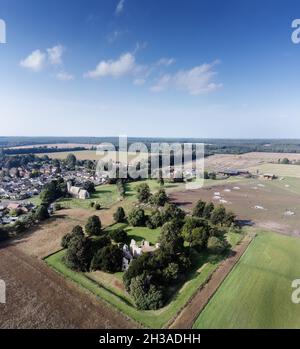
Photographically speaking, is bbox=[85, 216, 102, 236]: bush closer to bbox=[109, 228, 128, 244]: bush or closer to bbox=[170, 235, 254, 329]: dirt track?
bbox=[109, 228, 128, 244]: bush

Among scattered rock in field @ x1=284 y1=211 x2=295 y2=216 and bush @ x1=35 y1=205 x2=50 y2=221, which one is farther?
scattered rock in field @ x1=284 y1=211 x2=295 y2=216

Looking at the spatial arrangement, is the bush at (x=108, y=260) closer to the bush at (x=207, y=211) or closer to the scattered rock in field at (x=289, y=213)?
the bush at (x=207, y=211)

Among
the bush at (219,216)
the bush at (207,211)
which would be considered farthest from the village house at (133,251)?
the bush at (207,211)

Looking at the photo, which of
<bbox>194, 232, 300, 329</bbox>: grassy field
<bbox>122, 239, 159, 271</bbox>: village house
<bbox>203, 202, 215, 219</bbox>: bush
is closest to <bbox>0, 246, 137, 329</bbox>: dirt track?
<bbox>122, 239, 159, 271</bbox>: village house

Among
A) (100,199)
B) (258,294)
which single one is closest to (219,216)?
(258,294)

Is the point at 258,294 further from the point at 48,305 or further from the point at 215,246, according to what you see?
the point at 48,305

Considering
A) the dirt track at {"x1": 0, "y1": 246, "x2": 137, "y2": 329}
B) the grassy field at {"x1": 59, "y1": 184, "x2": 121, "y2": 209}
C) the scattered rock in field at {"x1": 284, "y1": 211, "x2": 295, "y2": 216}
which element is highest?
the grassy field at {"x1": 59, "y1": 184, "x2": 121, "y2": 209}
